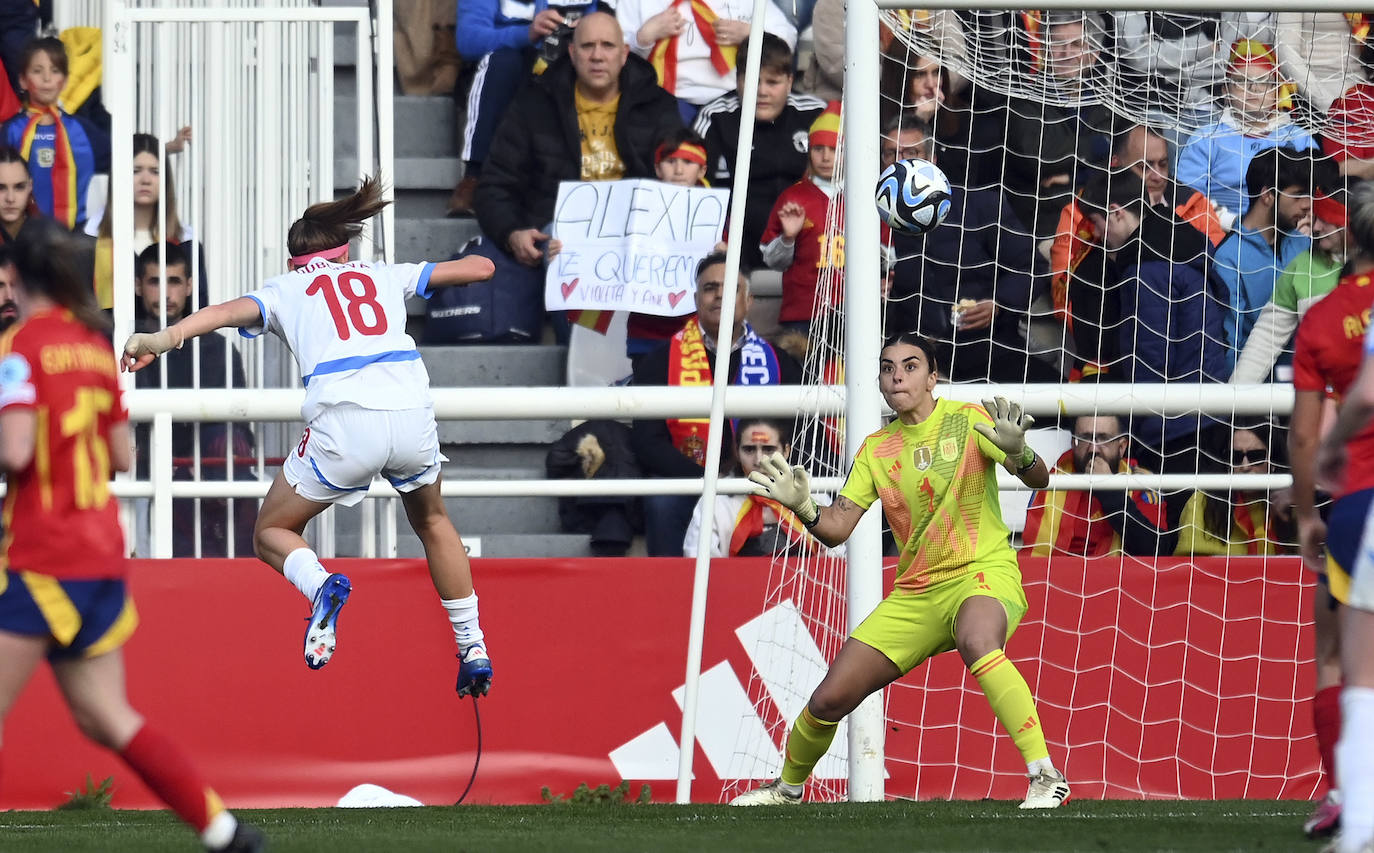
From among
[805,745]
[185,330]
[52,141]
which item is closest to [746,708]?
[805,745]

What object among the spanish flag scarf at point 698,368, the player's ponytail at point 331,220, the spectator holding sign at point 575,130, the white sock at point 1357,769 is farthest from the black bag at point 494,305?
the white sock at point 1357,769

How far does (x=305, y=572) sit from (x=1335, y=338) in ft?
12.4

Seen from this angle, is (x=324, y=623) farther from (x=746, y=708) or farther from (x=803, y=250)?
(x=803, y=250)

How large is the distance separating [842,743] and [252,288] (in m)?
3.80

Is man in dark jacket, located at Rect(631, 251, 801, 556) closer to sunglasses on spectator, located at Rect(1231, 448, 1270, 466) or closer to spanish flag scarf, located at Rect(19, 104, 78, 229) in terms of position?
sunglasses on spectator, located at Rect(1231, 448, 1270, 466)

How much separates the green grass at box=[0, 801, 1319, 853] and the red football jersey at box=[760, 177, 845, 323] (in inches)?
139

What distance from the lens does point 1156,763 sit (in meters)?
8.53

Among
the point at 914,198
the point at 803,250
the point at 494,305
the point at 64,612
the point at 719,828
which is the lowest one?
the point at 719,828

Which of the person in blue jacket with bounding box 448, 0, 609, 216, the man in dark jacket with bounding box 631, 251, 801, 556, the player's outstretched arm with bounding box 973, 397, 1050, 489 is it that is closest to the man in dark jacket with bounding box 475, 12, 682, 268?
the person in blue jacket with bounding box 448, 0, 609, 216

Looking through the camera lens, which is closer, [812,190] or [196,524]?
[196,524]

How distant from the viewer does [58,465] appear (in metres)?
4.46

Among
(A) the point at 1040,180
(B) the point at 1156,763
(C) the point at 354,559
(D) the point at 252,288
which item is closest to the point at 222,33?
(D) the point at 252,288

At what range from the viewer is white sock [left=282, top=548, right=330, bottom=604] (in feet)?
22.0

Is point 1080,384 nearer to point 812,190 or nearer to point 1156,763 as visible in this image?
point 1156,763
